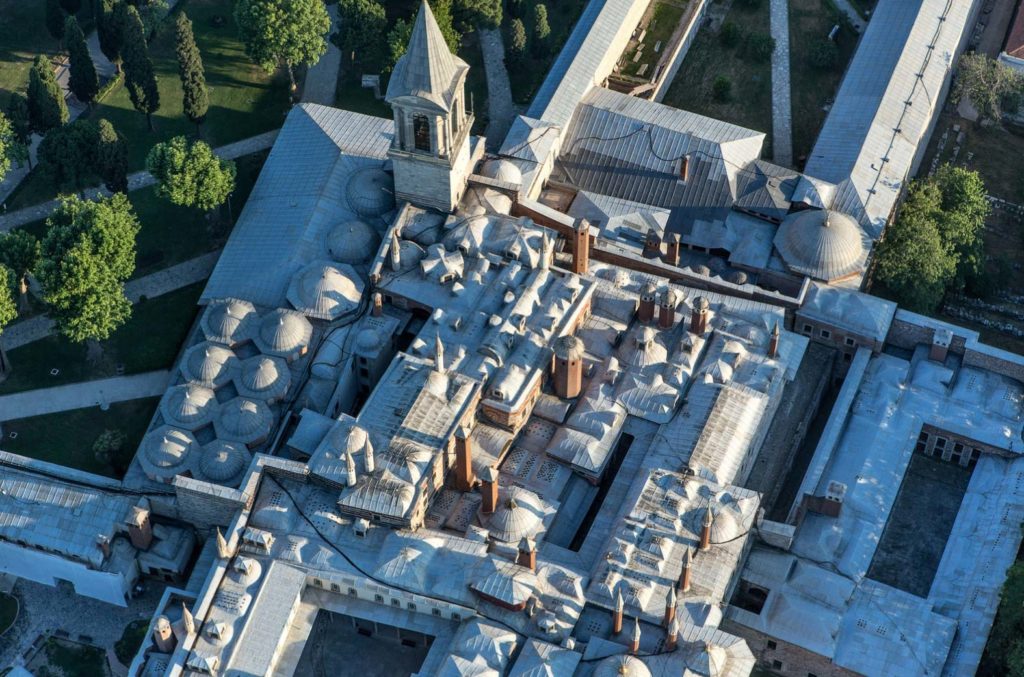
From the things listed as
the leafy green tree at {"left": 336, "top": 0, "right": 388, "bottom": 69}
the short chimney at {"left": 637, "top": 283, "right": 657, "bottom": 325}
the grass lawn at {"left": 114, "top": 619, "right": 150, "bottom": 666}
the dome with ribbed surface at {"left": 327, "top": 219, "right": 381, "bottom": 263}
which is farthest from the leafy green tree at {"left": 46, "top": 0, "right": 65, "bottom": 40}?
the short chimney at {"left": 637, "top": 283, "right": 657, "bottom": 325}

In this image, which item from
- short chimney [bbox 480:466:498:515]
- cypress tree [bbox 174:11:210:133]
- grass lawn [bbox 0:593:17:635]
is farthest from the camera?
cypress tree [bbox 174:11:210:133]

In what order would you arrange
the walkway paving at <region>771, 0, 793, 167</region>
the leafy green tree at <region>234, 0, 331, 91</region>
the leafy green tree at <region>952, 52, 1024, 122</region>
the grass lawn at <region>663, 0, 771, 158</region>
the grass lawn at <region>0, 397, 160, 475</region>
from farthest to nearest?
1. the grass lawn at <region>663, 0, 771, 158</region>
2. the walkway paving at <region>771, 0, 793, 167</region>
3. the leafy green tree at <region>952, 52, 1024, 122</region>
4. the leafy green tree at <region>234, 0, 331, 91</region>
5. the grass lawn at <region>0, 397, 160, 475</region>

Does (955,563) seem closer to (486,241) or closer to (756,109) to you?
(486,241)

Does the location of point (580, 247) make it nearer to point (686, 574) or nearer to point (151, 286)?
point (686, 574)

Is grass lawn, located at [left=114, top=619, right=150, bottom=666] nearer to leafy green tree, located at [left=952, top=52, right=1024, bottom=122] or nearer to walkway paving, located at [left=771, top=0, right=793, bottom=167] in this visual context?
walkway paving, located at [left=771, top=0, right=793, bottom=167]

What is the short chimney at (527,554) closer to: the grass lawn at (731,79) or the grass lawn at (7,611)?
the grass lawn at (7,611)
